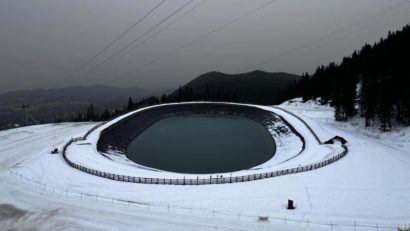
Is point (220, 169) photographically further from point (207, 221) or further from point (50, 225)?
point (50, 225)

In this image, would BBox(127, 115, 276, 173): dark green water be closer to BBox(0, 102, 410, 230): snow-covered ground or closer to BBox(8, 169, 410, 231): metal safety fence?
BBox(0, 102, 410, 230): snow-covered ground

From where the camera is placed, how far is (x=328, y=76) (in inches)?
4985

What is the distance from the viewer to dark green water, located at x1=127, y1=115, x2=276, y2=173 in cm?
5234

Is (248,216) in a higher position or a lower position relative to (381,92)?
lower

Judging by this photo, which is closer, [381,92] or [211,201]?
[211,201]

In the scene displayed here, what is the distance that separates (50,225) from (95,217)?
3116 millimetres

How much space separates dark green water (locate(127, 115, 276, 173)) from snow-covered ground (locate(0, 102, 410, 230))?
16.2m

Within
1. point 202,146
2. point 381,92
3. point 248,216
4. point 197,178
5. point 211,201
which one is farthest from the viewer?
point 202,146

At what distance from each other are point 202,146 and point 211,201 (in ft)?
126

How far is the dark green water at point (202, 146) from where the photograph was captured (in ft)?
172

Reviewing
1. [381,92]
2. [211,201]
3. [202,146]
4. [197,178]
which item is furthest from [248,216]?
[381,92]

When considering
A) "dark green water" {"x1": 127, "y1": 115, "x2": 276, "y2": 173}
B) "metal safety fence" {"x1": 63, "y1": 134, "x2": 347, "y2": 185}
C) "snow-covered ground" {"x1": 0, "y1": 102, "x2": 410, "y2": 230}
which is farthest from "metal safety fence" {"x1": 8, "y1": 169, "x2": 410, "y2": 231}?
"dark green water" {"x1": 127, "y1": 115, "x2": 276, "y2": 173}

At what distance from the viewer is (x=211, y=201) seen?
90.6ft

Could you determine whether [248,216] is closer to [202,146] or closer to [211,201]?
[211,201]
